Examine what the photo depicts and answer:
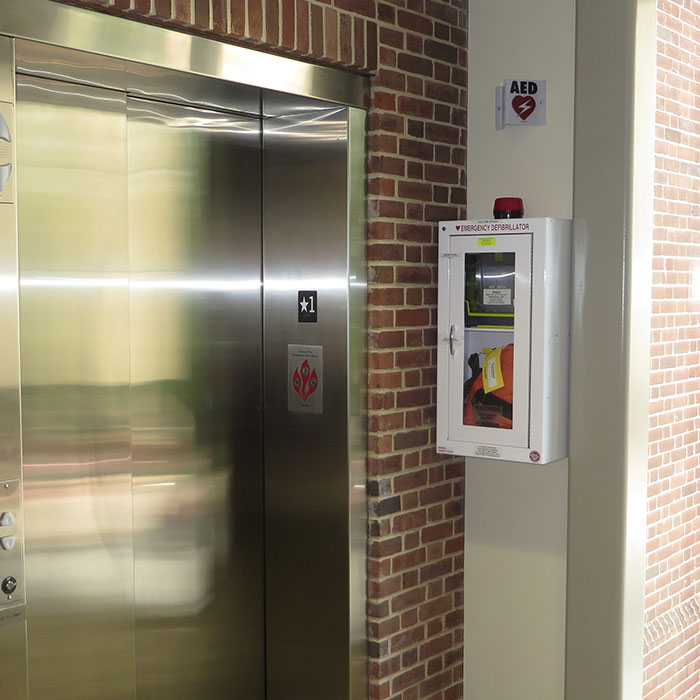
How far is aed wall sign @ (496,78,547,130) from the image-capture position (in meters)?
3.63

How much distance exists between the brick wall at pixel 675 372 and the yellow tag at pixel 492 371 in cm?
60

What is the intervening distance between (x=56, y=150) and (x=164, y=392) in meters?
0.92

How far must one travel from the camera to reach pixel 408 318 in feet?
12.0

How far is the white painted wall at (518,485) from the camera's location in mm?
3615

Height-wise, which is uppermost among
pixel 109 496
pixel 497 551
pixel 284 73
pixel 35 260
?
pixel 284 73

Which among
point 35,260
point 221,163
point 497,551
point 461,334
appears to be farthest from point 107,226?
point 497,551

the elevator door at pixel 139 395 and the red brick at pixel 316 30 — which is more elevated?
the red brick at pixel 316 30

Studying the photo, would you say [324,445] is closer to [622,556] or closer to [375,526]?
[375,526]

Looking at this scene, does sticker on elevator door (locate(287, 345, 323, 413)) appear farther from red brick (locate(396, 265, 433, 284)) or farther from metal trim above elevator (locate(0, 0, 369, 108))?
metal trim above elevator (locate(0, 0, 369, 108))

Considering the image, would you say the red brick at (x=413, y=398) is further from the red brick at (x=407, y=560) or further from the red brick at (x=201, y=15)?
the red brick at (x=201, y=15)

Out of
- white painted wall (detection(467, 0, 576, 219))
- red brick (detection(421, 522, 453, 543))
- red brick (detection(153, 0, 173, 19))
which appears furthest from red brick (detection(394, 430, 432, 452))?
red brick (detection(153, 0, 173, 19))

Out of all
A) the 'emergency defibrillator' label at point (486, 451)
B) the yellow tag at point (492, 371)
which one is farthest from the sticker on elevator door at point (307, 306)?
the 'emergency defibrillator' label at point (486, 451)

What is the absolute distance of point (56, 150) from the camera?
3016 mm

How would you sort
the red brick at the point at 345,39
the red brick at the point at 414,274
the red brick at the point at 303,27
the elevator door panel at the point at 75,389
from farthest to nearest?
the red brick at the point at 414,274 → the red brick at the point at 345,39 → the red brick at the point at 303,27 → the elevator door panel at the point at 75,389
